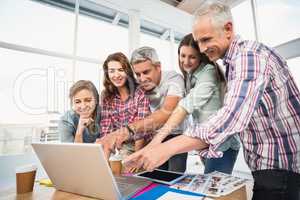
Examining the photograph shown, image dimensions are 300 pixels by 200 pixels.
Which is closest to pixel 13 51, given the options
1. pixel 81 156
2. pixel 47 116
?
pixel 47 116

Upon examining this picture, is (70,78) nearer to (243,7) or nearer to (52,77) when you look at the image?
(52,77)

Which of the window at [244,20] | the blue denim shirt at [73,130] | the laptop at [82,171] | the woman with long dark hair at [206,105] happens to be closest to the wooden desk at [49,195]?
the laptop at [82,171]

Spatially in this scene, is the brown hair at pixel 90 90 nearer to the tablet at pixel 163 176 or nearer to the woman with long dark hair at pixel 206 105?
the woman with long dark hair at pixel 206 105

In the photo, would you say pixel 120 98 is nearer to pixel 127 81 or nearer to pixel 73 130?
pixel 127 81

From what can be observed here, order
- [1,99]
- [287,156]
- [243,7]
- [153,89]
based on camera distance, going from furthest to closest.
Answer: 1. [243,7]
2. [1,99]
3. [153,89]
4. [287,156]

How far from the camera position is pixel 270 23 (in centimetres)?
272

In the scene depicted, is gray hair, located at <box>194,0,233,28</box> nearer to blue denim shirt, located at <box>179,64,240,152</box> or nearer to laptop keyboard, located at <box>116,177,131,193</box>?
blue denim shirt, located at <box>179,64,240,152</box>

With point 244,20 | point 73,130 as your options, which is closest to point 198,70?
point 73,130

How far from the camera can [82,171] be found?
2.13 feet

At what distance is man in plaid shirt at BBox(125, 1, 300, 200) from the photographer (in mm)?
576

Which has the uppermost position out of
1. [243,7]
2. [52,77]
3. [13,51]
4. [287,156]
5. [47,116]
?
[243,7]

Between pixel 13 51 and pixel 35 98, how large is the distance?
1.93 ft

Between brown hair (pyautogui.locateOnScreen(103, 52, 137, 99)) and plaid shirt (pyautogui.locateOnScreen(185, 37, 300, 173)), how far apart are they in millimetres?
797

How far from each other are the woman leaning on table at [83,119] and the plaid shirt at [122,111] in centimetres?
7
